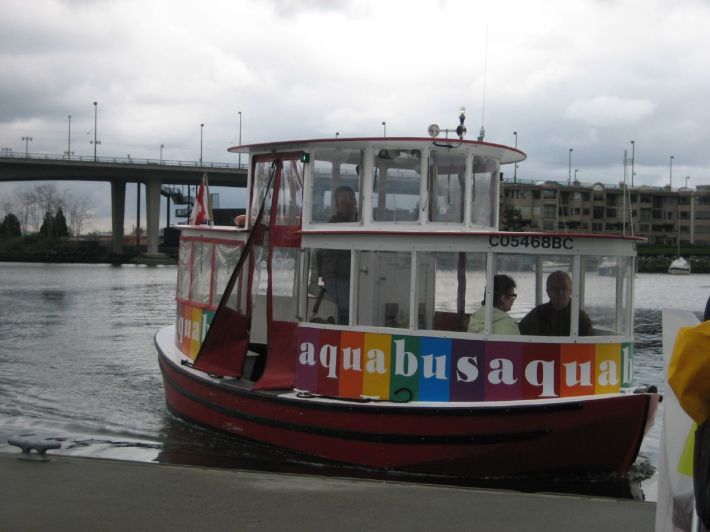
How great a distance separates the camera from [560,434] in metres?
9.56

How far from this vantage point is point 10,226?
130 meters

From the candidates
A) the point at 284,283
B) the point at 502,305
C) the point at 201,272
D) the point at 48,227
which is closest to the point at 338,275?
the point at 284,283

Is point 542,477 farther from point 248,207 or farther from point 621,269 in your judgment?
point 248,207

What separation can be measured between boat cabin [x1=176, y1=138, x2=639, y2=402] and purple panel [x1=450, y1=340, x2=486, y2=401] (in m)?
0.01

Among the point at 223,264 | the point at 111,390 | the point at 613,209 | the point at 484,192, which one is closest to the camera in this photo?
the point at 484,192

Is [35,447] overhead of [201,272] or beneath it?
beneath

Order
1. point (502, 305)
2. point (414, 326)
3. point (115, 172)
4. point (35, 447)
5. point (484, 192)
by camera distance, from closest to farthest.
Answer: point (35, 447) → point (502, 305) → point (414, 326) → point (484, 192) → point (115, 172)

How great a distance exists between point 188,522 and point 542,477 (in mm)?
4768

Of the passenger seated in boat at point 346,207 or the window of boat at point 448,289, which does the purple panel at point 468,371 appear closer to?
the window of boat at point 448,289

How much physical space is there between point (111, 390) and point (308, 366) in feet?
28.2

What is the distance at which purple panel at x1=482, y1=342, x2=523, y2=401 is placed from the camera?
32.1 ft

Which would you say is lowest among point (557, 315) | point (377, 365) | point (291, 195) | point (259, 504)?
point (259, 504)

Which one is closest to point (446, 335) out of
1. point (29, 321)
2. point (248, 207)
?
point (248, 207)

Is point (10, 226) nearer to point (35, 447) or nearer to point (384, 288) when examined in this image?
point (384, 288)
